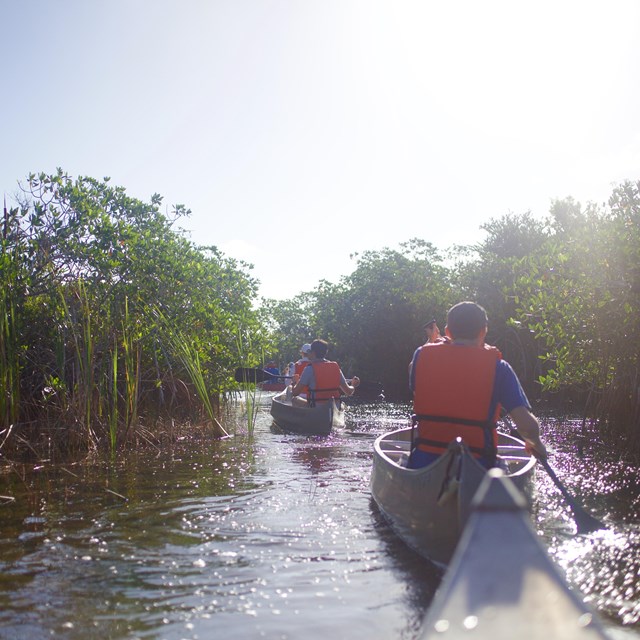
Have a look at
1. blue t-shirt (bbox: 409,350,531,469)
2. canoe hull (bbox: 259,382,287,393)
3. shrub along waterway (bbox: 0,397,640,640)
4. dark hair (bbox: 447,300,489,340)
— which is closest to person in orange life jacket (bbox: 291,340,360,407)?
shrub along waterway (bbox: 0,397,640,640)

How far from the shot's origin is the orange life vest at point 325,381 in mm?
13062

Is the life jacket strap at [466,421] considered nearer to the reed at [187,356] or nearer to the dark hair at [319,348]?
the reed at [187,356]

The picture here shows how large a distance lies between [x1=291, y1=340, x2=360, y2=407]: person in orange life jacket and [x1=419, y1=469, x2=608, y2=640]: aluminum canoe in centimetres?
1078

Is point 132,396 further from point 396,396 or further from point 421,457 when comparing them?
point 396,396

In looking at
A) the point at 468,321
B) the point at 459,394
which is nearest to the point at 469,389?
the point at 459,394

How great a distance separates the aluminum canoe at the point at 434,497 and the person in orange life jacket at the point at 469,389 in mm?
383

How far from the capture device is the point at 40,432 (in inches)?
362

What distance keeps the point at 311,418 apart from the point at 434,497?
8.40 m

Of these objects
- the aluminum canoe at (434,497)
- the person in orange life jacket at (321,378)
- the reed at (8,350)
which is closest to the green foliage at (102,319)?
the reed at (8,350)

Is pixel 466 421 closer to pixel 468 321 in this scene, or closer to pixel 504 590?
pixel 468 321

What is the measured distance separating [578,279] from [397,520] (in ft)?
24.8

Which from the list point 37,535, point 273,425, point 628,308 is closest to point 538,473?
point 628,308

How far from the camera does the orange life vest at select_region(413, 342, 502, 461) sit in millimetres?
5207

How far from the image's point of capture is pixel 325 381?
43.4ft
